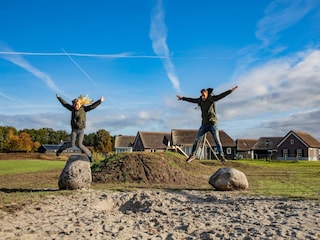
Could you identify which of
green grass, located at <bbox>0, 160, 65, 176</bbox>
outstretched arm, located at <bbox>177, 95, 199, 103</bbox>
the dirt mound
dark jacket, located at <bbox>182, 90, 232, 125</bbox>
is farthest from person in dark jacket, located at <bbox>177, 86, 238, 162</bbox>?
green grass, located at <bbox>0, 160, 65, 176</bbox>

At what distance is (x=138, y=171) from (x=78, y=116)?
242 inches

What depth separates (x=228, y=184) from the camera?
48.3 ft

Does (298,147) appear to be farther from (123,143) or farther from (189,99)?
(189,99)

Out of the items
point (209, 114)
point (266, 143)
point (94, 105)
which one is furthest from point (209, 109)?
point (266, 143)

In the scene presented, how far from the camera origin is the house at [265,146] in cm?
7956

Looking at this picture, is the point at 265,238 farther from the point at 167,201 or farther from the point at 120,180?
the point at 120,180

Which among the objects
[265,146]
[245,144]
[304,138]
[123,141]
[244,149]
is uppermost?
[304,138]

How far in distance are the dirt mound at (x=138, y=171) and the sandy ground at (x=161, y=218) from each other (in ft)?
19.0

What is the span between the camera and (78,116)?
13.9 metres

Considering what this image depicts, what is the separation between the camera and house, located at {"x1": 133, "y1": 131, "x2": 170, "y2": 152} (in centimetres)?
6500

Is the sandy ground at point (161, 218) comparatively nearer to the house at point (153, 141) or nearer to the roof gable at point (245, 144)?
the house at point (153, 141)

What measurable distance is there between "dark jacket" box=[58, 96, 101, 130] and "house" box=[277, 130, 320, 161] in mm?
63803

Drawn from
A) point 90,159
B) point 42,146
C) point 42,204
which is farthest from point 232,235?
point 42,146

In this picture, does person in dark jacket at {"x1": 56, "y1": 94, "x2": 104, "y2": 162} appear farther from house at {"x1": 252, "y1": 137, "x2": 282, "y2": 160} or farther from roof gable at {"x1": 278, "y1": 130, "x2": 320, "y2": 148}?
house at {"x1": 252, "y1": 137, "x2": 282, "y2": 160}
